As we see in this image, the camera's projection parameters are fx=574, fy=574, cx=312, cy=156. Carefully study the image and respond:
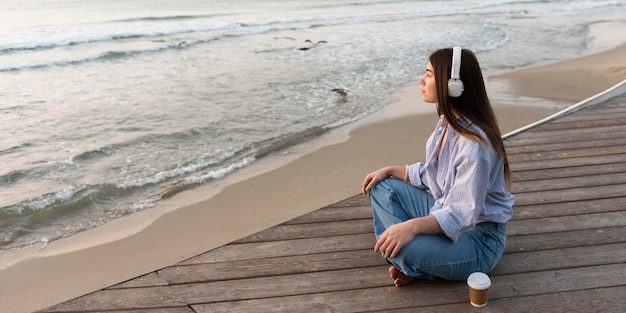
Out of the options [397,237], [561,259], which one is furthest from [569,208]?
[397,237]

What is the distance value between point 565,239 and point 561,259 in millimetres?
233

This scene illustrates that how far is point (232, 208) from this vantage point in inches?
216

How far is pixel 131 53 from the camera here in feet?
52.9

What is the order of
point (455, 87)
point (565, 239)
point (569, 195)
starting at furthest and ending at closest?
point (569, 195)
point (565, 239)
point (455, 87)

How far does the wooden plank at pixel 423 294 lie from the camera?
2631 mm

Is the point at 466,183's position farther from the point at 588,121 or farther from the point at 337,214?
the point at 588,121

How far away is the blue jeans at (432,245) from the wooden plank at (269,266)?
23cm

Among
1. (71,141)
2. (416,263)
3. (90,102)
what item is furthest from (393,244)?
(90,102)

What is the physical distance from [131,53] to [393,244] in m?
15.0

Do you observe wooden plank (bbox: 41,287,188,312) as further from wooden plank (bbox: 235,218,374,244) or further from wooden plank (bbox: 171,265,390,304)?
wooden plank (bbox: 235,218,374,244)

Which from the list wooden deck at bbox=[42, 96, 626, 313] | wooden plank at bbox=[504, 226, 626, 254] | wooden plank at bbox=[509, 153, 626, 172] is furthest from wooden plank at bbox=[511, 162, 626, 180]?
wooden plank at bbox=[504, 226, 626, 254]

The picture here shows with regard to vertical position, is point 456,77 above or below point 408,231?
above

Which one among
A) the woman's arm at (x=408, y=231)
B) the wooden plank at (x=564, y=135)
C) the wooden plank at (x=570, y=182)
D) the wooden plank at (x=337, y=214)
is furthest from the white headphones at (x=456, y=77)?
the wooden plank at (x=564, y=135)

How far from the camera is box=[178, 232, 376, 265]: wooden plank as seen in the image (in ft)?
10.1
